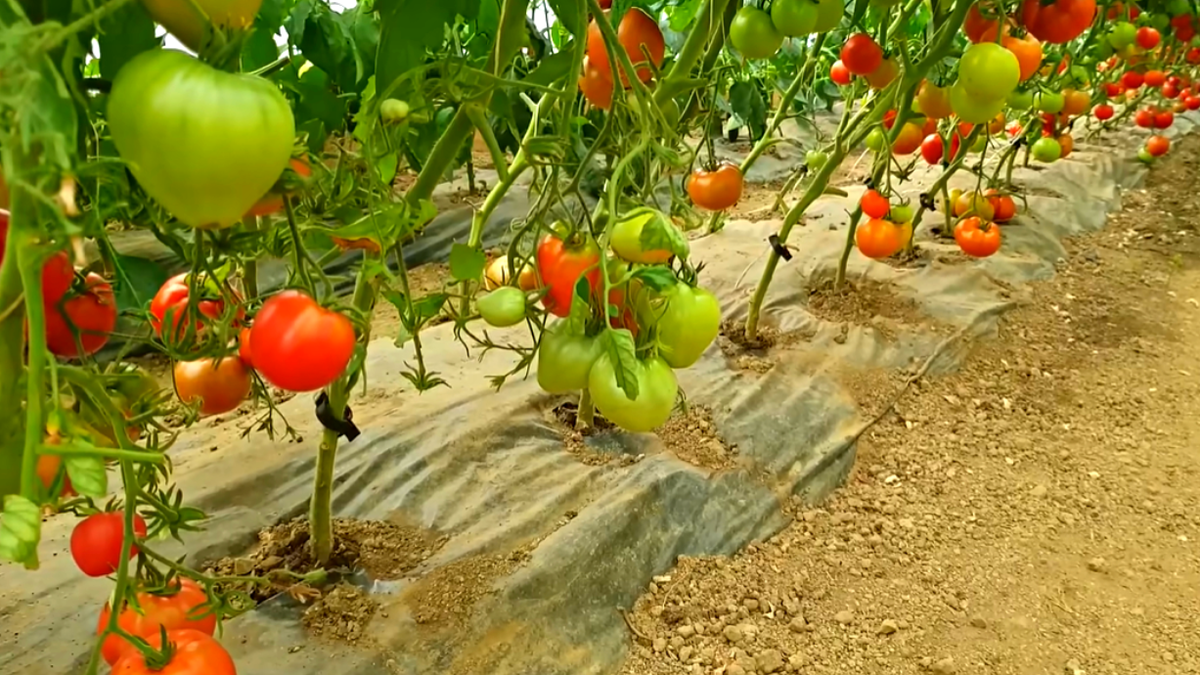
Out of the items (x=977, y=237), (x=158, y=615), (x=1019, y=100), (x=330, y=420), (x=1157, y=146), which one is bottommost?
(x=1157, y=146)

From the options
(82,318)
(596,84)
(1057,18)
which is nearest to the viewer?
(82,318)

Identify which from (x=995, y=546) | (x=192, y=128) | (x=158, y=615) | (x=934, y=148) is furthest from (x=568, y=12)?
(x=934, y=148)

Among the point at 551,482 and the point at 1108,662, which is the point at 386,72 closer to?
the point at 551,482

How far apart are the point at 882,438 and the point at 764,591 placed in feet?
2.23

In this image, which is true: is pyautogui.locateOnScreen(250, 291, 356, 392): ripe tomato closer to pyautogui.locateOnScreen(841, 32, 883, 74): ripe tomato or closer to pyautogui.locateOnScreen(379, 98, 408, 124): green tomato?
pyautogui.locateOnScreen(379, 98, 408, 124): green tomato

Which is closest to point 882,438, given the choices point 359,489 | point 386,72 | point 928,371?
point 928,371

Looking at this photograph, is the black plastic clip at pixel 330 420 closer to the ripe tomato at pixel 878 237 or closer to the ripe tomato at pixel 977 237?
the ripe tomato at pixel 878 237

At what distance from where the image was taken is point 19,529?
0.34m

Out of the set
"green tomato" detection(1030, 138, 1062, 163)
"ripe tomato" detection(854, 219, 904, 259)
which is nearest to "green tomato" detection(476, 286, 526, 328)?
"ripe tomato" detection(854, 219, 904, 259)

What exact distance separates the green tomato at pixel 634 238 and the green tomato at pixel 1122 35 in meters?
2.22

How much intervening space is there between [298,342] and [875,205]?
197 cm

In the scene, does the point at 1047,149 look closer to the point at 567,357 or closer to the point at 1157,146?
the point at 1157,146

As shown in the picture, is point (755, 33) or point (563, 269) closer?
point (563, 269)

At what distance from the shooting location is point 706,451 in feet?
5.90
